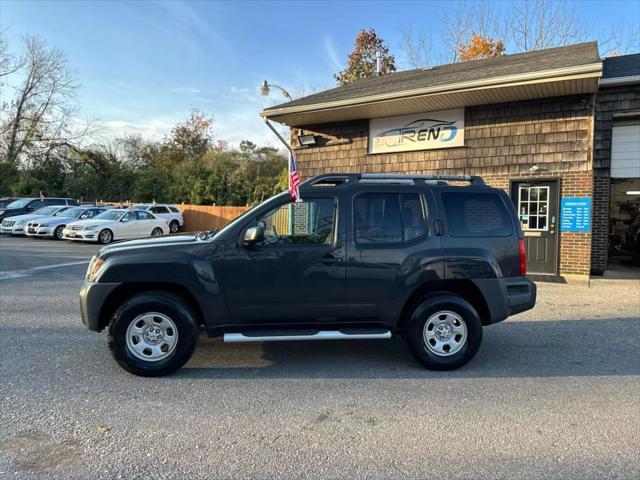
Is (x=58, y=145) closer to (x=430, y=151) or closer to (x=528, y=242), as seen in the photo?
(x=430, y=151)

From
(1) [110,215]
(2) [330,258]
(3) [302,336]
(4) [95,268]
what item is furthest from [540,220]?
(1) [110,215]

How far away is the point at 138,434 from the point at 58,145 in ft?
137

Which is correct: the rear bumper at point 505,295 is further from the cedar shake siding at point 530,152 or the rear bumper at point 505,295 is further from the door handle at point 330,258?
the cedar shake siding at point 530,152

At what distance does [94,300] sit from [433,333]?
11.1 ft

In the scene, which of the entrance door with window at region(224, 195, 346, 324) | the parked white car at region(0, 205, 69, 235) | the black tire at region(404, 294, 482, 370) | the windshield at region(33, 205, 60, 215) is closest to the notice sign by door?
the black tire at region(404, 294, 482, 370)

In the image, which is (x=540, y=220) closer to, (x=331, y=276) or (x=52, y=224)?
(x=331, y=276)

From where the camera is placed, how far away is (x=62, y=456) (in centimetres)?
307

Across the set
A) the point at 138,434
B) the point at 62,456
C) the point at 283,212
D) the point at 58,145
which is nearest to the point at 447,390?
the point at 283,212

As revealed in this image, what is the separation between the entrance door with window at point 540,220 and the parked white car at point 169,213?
55.9ft

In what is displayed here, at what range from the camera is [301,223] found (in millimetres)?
4848

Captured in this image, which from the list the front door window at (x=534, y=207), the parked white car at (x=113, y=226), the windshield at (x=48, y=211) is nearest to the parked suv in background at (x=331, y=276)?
the front door window at (x=534, y=207)

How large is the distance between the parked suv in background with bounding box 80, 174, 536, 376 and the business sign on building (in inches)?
261

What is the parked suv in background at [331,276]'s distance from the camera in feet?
14.8

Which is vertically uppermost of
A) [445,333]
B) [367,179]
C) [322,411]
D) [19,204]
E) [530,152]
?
[530,152]
